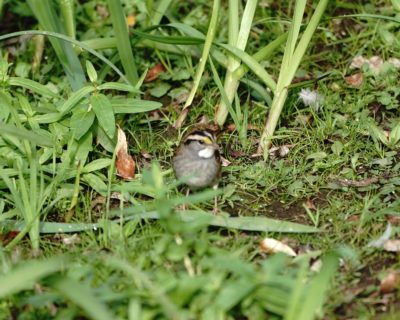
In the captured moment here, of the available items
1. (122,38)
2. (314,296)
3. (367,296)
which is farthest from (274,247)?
(122,38)

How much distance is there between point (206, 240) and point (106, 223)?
0.83m

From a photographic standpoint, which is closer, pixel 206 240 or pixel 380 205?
pixel 206 240

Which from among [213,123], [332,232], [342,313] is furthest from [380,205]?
[213,123]

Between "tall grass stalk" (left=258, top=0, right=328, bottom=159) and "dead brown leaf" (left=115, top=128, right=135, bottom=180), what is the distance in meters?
1.00

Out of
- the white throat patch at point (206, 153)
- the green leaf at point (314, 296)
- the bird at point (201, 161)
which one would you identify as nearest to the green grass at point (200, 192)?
the green leaf at point (314, 296)

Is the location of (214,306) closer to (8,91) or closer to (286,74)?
(286,74)

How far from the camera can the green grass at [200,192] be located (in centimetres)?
416

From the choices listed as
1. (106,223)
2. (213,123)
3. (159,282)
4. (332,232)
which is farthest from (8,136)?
(332,232)

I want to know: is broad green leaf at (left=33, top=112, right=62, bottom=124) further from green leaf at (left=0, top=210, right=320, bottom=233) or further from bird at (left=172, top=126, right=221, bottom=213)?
bird at (left=172, top=126, right=221, bottom=213)

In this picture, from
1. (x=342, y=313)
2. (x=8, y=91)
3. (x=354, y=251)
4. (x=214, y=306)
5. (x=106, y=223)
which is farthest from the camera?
(x=8, y=91)

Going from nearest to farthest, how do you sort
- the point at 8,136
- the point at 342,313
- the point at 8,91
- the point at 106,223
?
the point at 342,313 < the point at 106,223 < the point at 8,136 < the point at 8,91

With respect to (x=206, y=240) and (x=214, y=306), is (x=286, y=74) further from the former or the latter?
(x=214, y=306)

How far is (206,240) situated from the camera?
465 cm

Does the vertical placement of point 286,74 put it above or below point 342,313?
above
